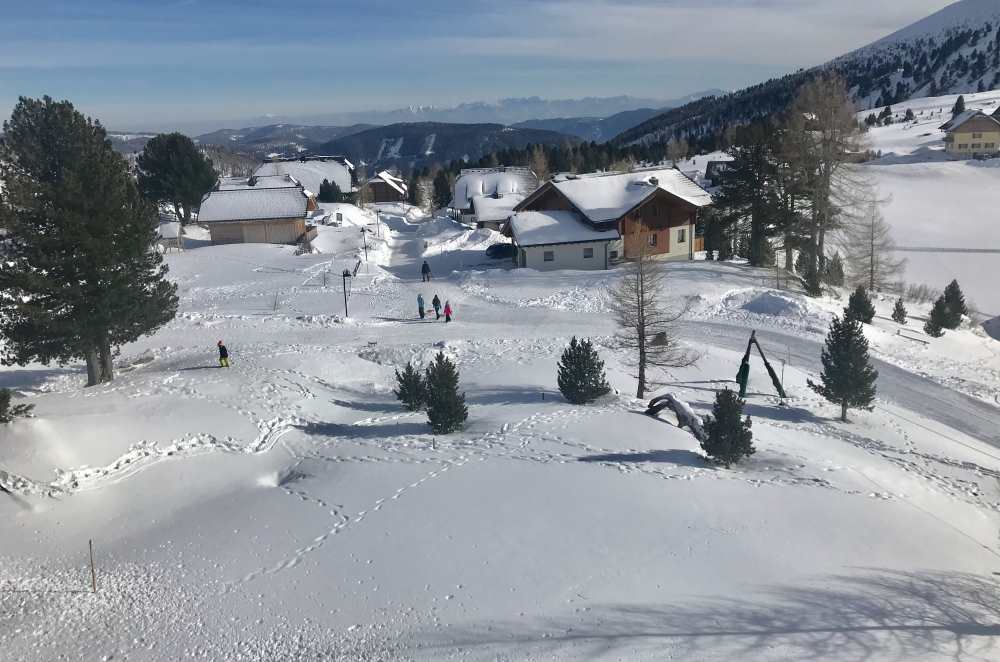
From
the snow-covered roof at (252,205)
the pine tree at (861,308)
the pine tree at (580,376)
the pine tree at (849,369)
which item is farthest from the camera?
the snow-covered roof at (252,205)

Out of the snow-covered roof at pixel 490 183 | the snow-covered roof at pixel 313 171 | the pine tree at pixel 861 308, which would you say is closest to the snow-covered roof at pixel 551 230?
the pine tree at pixel 861 308

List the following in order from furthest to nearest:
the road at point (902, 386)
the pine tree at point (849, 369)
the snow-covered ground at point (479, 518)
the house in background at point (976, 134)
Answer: the house in background at point (976, 134) < the road at point (902, 386) < the pine tree at point (849, 369) < the snow-covered ground at point (479, 518)

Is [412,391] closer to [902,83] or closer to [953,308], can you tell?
[953,308]

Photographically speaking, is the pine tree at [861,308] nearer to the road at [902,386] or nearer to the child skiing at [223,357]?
the road at [902,386]

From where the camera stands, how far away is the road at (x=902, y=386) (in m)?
23.6

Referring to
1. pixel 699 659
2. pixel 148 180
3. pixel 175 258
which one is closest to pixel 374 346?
pixel 699 659

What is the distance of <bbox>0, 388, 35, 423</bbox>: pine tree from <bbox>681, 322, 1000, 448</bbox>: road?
2470 centimetres

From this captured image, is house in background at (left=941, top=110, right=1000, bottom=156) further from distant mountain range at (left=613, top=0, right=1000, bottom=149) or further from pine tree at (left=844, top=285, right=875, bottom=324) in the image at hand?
pine tree at (left=844, top=285, right=875, bottom=324)

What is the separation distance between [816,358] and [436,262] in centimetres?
2974

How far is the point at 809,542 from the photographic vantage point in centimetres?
1345

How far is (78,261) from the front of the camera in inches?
802

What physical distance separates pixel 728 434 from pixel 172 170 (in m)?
61.1

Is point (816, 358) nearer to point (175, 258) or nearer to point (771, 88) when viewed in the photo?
point (175, 258)

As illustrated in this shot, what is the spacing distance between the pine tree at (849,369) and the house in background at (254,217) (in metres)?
44.5
